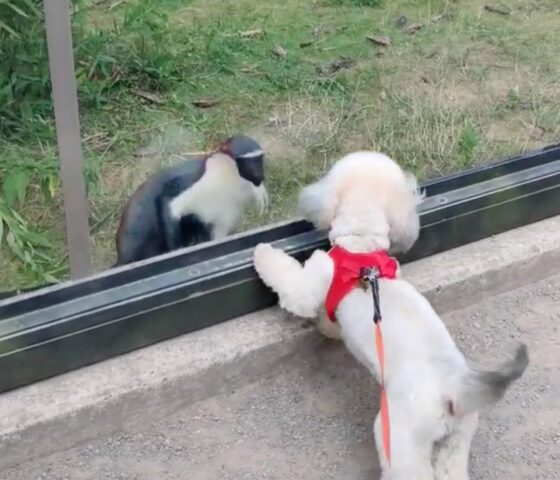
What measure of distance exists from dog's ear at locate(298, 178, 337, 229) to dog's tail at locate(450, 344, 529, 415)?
0.48 meters

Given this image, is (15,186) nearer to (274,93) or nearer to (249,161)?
(249,161)

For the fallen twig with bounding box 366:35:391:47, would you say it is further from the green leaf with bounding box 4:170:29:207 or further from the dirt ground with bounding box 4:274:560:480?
the green leaf with bounding box 4:170:29:207

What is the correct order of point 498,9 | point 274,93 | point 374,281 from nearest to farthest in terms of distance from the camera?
point 374,281 → point 274,93 → point 498,9

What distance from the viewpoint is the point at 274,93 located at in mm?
2760

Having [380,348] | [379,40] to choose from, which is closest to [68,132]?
[380,348]

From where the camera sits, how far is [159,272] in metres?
2.42

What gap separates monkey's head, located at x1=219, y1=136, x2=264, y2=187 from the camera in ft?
8.20

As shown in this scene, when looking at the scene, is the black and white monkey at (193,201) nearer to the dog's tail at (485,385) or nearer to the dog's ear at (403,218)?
the dog's ear at (403,218)

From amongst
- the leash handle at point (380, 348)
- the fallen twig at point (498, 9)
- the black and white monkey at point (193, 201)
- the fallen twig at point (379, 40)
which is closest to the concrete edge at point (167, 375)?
the black and white monkey at point (193, 201)

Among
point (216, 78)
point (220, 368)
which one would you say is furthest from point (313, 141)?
point (220, 368)

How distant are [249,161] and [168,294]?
1.21 feet

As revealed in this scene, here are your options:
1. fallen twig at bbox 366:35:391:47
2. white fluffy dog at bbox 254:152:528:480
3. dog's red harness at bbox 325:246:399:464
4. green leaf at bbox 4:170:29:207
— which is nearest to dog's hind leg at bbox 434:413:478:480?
white fluffy dog at bbox 254:152:528:480

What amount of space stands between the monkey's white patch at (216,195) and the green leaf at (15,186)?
1.04 feet

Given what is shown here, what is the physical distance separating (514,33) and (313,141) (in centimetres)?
90
